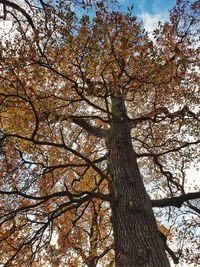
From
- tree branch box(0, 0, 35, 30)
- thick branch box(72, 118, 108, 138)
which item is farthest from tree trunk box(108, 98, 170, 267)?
tree branch box(0, 0, 35, 30)

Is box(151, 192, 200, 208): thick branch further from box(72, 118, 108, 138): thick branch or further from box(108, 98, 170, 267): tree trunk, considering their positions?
box(72, 118, 108, 138): thick branch

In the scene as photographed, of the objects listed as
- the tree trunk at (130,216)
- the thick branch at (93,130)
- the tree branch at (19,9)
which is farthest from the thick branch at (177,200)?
the tree branch at (19,9)

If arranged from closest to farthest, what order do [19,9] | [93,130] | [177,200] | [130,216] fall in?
[130,216] → [177,200] → [93,130] → [19,9]

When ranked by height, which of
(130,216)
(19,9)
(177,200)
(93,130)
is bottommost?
(130,216)

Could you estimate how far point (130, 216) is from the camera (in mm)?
5070

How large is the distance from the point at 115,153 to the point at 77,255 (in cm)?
737

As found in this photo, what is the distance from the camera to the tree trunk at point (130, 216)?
4484mm

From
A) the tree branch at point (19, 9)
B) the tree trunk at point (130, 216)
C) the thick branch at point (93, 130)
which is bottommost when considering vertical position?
the tree trunk at point (130, 216)

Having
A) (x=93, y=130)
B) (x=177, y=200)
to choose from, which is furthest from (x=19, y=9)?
(x=177, y=200)

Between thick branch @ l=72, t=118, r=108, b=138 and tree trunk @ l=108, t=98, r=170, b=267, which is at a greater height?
thick branch @ l=72, t=118, r=108, b=138

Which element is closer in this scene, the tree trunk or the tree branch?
the tree trunk

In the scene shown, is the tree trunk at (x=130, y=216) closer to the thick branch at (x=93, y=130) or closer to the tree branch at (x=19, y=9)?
the thick branch at (x=93, y=130)

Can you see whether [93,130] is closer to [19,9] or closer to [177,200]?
[177,200]

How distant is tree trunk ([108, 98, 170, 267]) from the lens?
4.48 m
